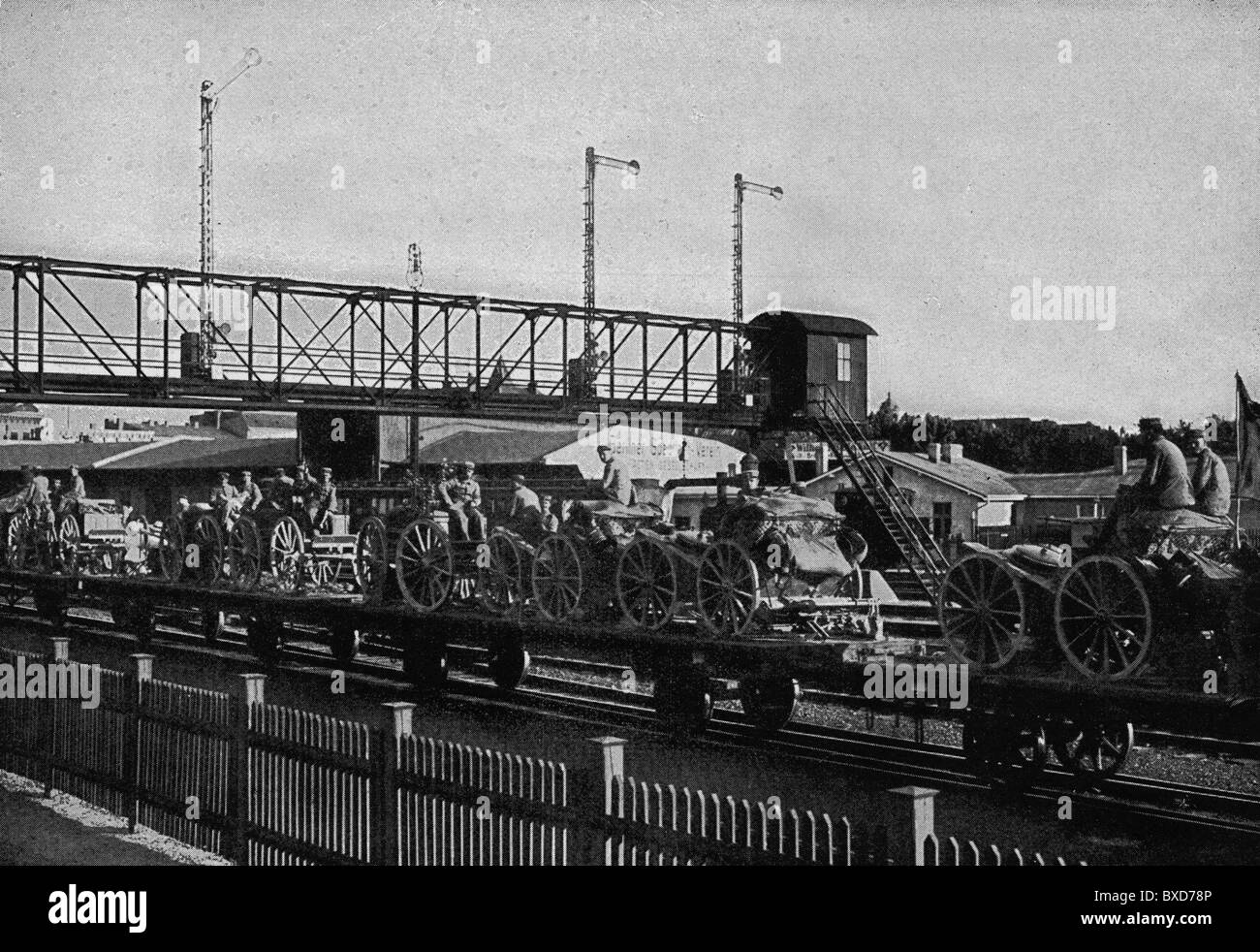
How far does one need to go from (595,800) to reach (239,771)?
330cm

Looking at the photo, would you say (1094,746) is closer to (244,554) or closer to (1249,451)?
(1249,451)

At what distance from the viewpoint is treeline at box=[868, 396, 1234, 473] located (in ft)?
117

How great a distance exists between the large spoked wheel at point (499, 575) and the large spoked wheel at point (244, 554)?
5.23 meters

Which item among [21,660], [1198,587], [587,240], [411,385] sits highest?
[587,240]

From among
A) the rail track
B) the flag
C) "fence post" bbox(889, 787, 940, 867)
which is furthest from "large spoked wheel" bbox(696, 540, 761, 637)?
"fence post" bbox(889, 787, 940, 867)

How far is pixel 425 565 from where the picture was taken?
16.1 metres

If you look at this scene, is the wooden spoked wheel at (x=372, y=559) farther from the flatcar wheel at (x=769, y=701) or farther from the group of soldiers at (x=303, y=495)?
the flatcar wheel at (x=769, y=701)

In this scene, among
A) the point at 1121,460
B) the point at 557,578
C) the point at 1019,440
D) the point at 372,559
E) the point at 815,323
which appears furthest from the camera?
the point at 1019,440

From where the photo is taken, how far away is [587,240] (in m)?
37.4

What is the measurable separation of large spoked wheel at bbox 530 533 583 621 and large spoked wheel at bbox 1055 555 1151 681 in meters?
5.52

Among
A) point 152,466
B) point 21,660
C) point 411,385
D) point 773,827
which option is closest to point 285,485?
point 21,660

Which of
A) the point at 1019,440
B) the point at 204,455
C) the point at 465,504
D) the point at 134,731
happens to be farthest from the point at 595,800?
the point at 1019,440
